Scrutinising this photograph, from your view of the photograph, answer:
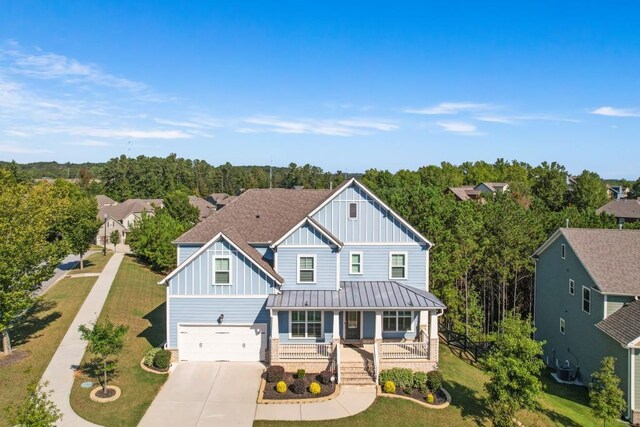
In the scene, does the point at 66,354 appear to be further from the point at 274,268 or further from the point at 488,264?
the point at 488,264

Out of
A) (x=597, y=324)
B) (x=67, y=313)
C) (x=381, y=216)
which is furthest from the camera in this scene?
(x=67, y=313)

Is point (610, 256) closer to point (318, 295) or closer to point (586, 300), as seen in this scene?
point (586, 300)

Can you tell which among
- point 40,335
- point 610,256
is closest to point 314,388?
point 40,335

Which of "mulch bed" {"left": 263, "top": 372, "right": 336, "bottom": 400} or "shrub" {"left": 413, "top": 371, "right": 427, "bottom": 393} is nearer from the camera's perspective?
"mulch bed" {"left": 263, "top": 372, "right": 336, "bottom": 400}

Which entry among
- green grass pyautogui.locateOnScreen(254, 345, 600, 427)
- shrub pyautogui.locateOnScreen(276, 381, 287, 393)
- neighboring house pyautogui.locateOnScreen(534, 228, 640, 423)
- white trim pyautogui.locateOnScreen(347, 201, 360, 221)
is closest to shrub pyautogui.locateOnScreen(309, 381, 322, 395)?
shrub pyautogui.locateOnScreen(276, 381, 287, 393)

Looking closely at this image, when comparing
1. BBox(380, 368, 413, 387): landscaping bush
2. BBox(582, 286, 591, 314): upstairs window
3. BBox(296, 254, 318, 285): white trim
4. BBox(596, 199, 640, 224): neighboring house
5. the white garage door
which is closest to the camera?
BBox(380, 368, 413, 387): landscaping bush

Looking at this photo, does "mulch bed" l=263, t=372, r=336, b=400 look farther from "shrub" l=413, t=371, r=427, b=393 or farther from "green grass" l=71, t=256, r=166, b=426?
"green grass" l=71, t=256, r=166, b=426

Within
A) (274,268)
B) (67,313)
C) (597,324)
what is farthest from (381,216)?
(67,313)
